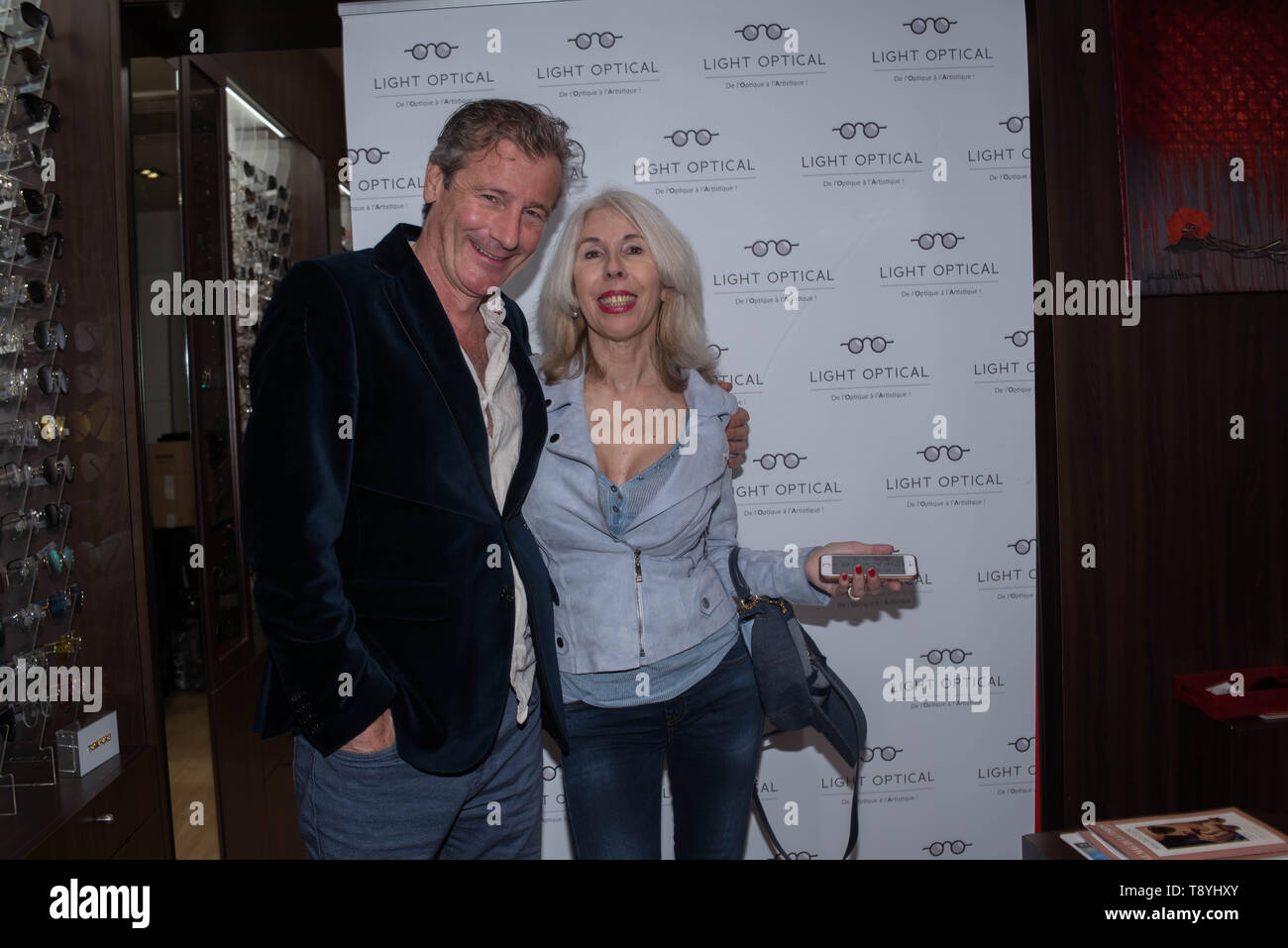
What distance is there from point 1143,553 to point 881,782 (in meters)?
1.11

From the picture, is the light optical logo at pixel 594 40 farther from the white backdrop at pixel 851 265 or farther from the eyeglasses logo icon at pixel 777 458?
the eyeglasses logo icon at pixel 777 458

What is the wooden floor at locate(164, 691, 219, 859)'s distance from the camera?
261 centimetres

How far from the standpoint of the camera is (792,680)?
1876 mm

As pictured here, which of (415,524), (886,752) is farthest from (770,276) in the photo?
(886,752)

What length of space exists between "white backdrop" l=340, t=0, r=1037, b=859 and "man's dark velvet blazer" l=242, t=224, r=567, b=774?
96 cm

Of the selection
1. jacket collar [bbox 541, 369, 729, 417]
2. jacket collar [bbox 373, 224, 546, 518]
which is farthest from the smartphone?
jacket collar [bbox 373, 224, 546, 518]

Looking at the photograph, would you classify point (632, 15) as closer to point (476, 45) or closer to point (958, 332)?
point (476, 45)

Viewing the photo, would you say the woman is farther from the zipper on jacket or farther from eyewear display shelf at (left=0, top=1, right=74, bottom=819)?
eyewear display shelf at (left=0, top=1, right=74, bottom=819)

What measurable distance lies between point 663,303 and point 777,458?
76cm

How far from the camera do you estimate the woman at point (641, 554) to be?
5.79 ft

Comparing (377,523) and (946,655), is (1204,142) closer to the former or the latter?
(946,655)
